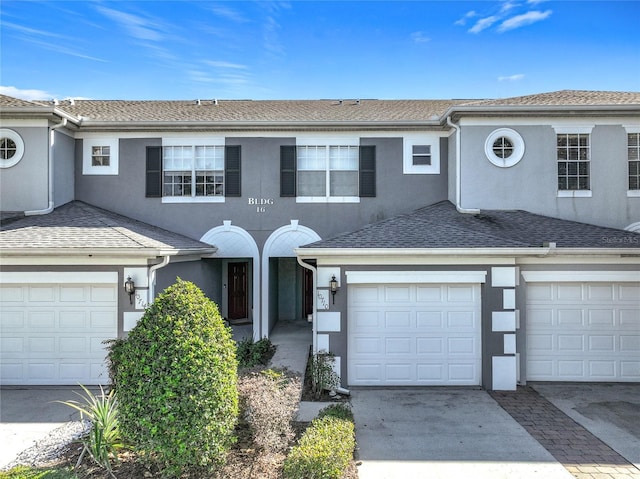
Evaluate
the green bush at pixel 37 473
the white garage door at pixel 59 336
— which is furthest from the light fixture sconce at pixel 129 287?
the green bush at pixel 37 473

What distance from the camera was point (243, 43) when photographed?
13.1 meters

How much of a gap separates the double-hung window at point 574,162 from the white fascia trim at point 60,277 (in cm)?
1156

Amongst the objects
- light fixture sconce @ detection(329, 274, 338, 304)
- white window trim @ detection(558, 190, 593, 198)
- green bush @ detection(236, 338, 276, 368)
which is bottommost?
green bush @ detection(236, 338, 276, 368)

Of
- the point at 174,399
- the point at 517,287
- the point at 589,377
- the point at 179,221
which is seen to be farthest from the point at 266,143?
the point at 589,377

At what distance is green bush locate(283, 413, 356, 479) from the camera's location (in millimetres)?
4586

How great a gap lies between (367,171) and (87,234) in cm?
745

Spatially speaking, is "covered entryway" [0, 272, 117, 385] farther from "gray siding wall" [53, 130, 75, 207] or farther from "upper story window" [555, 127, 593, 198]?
"upper story window" [555, 127, 593, 198]

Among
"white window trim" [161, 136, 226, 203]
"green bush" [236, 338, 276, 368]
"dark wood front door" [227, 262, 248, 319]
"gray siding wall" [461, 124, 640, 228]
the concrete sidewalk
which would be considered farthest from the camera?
"dark wood front door" [227, 262, 248, 319]

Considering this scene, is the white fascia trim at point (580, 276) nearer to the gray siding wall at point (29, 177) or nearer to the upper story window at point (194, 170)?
the upper story window at point (194, 170)

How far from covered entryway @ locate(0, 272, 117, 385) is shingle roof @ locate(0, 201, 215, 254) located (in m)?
0.91

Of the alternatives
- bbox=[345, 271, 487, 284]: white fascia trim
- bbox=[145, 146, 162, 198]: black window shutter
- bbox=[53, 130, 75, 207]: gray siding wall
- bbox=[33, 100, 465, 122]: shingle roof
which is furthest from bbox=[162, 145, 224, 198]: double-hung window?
bbox=[345, 271, 487, 284]: white fascia trim

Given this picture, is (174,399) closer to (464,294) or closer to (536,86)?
(464,294)

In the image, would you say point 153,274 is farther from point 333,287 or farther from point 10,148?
point 10,148

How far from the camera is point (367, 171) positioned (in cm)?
1166
